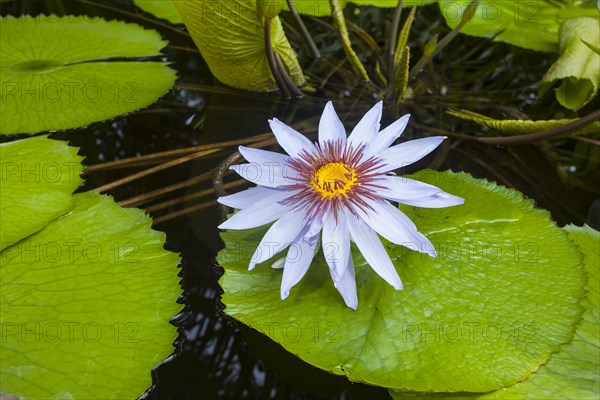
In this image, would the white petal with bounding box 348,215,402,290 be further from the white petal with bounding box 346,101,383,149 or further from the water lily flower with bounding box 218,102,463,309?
the white petal with bounding box 346,101,383,149

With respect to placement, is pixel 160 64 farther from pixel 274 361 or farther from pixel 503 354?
pixel 503 354

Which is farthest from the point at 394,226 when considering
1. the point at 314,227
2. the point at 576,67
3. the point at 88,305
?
the point at 576,67

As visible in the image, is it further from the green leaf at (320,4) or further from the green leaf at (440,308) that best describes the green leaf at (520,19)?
the green leaf at (440,308)

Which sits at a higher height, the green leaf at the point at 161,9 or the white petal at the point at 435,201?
the green leaf at the point at 161,9

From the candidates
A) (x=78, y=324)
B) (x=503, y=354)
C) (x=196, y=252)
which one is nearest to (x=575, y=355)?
(x=503, y=354)

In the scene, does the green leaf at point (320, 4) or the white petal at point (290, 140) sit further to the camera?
the green leaf at point (320, 4)

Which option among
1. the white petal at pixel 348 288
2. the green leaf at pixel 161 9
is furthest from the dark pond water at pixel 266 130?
the white petal at pixel 348 288

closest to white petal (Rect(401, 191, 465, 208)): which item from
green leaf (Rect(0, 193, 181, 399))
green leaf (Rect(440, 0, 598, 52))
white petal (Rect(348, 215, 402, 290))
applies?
white petal (Rect(348, 215, 402, 290))
